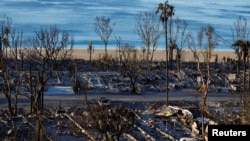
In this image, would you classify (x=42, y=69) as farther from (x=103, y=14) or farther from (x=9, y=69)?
(x=103, y=14)

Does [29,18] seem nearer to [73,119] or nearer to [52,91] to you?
[52,91]

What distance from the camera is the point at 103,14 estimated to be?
3952 inches

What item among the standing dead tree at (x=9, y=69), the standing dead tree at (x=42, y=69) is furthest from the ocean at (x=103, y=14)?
the standing dead tree at (x=42, y=69)

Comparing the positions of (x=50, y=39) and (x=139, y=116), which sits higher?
(x=50, y=39)

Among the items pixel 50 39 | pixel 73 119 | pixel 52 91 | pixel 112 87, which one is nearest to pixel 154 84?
pixel 112 87

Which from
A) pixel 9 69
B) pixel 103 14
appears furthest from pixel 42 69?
pixel 103 14

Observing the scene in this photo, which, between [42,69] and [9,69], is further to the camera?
[9,69]

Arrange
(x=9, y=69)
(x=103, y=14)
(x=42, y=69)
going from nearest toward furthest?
(x=42, y=69) < (x=9, y=69) < (x=103, y=14)

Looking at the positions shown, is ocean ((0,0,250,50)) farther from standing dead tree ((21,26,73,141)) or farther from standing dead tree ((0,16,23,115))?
standing dead tree ((21,26,73,141))

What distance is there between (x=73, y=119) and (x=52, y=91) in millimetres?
12996

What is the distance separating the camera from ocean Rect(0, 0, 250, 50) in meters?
87.9

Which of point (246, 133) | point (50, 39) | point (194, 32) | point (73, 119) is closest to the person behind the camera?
point (246, 133)

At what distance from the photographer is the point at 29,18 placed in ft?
319

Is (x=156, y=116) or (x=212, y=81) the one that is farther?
(x=212, y=81)
